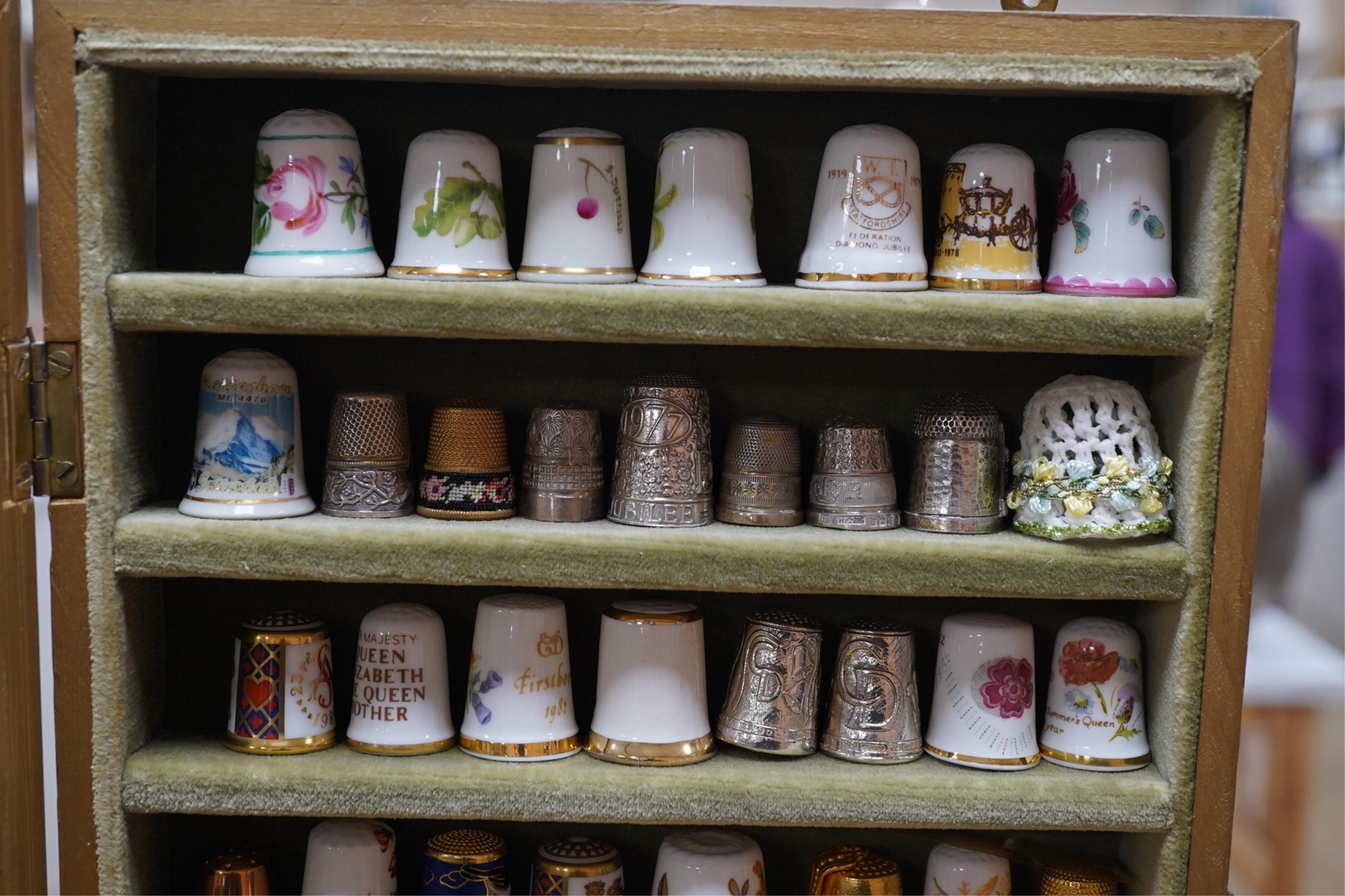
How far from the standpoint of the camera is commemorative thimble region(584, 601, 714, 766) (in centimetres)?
103

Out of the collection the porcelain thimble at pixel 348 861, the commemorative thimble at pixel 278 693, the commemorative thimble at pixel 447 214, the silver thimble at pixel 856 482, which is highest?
the commemorative thimble at pixel 447 214

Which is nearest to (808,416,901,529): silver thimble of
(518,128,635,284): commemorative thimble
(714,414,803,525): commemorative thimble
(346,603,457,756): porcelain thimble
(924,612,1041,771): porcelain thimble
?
(714,414,803,525): commemorative thimble

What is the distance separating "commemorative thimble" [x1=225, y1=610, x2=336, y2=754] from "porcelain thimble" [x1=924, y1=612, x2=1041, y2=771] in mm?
586

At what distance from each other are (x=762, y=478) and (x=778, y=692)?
20 centimetres

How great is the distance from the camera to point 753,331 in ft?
3.08

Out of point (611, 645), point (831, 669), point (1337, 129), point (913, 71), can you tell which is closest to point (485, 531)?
point (611, 645)

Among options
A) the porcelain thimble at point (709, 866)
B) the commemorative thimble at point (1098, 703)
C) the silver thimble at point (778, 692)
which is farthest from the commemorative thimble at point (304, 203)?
the commemorative thimble at point (1098, 703)

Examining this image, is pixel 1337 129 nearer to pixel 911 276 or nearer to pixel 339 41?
pixel 911 276

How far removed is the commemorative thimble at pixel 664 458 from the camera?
1.01 meters

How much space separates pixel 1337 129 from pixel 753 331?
91 centimetres

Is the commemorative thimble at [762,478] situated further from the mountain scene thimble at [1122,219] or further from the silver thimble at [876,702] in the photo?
the mountain scene thimble at [1122,219]

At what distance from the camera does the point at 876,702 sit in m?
1.05

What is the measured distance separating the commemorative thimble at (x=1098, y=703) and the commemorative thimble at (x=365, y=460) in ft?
2.13

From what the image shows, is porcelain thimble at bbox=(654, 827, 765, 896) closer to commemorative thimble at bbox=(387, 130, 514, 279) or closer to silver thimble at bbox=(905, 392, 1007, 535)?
silver thimble at bbox=(905, 392, 1007, 535)
